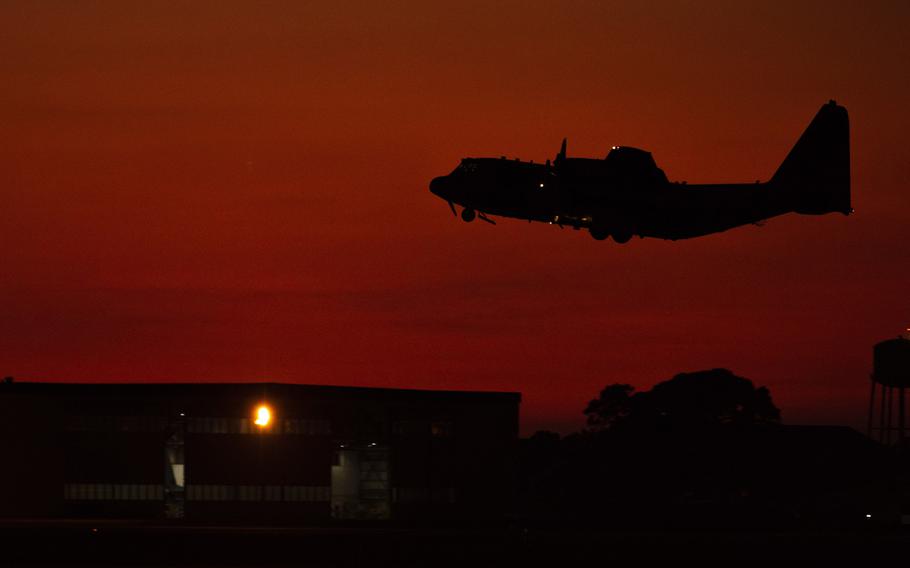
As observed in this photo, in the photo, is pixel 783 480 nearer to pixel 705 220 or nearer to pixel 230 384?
pixel 230 384

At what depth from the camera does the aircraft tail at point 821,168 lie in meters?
79.9

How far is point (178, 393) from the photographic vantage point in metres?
142

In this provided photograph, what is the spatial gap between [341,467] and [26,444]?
2962cm

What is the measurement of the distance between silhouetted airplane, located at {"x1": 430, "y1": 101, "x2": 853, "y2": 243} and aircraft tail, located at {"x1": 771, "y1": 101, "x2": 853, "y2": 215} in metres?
0.71

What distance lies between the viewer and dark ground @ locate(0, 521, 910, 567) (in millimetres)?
77625

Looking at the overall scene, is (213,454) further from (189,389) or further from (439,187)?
(439,187)

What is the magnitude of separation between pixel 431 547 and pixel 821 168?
98.2 feet

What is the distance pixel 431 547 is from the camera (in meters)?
84.9

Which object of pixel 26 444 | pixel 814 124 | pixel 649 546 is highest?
pixel 814 124

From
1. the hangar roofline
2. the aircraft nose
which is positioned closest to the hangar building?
the hangar roofline

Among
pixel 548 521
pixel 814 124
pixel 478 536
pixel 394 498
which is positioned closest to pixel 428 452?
pixel 394 498

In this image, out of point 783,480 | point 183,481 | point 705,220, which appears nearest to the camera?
point 705,220

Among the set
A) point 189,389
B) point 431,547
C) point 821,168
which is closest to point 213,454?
point 189,389

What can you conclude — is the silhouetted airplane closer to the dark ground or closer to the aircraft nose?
the aircraft nose
